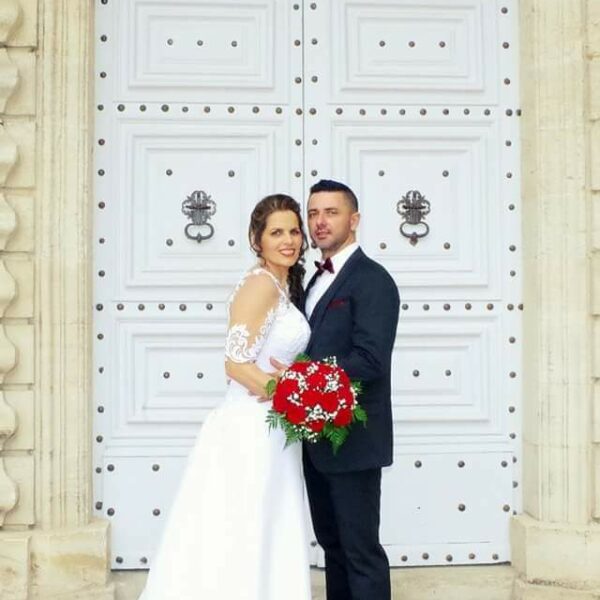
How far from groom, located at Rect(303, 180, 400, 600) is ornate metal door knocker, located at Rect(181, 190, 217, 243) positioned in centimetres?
110

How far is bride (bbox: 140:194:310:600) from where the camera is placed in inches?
149

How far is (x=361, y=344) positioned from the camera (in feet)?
12.3

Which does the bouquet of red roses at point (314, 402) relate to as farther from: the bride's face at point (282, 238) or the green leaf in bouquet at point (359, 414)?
the bride's face at point (282, 238)

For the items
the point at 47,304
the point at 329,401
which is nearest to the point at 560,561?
the point at 329,401

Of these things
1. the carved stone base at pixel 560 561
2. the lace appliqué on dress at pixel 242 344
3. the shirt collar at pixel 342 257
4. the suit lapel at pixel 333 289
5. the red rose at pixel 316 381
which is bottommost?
the carved stone base at pixel 560 561

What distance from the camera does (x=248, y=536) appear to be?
3785mm

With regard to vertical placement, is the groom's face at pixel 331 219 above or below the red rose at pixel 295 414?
above

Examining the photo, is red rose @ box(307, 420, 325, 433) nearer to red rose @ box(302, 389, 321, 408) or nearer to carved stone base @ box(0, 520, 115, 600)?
red rose @ box(302, 389, 321, 408)

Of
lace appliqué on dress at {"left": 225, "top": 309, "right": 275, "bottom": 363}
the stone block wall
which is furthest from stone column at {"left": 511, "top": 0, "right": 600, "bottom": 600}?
the stone block wall

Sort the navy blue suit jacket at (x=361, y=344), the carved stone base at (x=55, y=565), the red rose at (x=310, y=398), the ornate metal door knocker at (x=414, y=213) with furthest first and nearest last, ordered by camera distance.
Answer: the ornate metal door knocker at (x=414, y=213)
the carved stone base at (x=55, y=565)
the navy blue suit jacket at (x=361, y=344)
the red rose at (x=310, y=398)

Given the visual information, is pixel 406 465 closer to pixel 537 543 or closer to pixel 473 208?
pixel 537 543

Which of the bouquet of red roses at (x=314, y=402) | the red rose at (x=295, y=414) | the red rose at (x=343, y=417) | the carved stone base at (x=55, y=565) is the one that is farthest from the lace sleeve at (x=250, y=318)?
the carved stone base at (x=55, y=565)

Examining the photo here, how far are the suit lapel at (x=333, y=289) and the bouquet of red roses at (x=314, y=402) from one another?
30cm

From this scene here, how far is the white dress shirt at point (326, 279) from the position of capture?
399 cm
